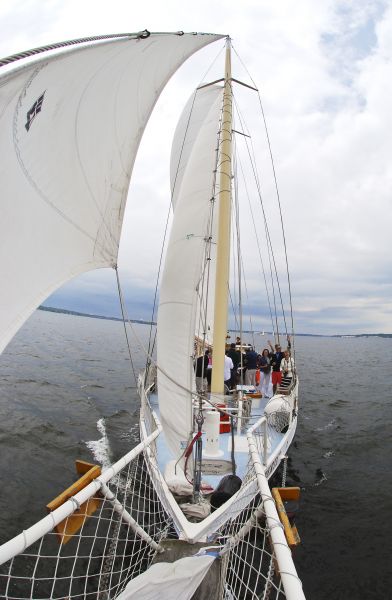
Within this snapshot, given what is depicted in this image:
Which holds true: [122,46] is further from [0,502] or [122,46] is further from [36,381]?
[36,381]

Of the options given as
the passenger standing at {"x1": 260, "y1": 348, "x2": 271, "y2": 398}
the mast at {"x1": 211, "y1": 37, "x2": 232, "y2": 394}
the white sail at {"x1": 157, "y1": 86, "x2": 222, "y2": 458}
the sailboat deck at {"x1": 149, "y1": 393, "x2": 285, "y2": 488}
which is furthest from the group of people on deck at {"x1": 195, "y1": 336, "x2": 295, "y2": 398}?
the white sail at {"x1": 157, "y1": 86, "x2": 222, "y2": 458}

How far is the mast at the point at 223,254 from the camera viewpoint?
8.12 meters

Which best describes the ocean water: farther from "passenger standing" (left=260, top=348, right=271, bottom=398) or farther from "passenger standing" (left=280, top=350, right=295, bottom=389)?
"passenger standing" (left=280, top=350, right=295, bottom=389)

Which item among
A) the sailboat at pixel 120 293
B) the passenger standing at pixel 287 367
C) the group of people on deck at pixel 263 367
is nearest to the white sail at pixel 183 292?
the sailboat at pixel 120 293

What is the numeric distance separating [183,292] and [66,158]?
358 cm

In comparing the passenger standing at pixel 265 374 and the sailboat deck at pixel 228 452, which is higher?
the passenger standing at pixel 265 374

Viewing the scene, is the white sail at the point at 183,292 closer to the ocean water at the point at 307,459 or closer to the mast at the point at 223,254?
the mast at the point at 223,254

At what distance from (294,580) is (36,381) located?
78.9 feet

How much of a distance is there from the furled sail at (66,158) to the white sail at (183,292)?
7.33 ft

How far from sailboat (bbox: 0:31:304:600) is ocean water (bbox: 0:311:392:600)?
1.42 m

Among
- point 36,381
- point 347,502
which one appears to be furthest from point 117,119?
point 36,381

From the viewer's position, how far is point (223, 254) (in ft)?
28.0

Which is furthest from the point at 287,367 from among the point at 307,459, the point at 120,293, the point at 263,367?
the point at 120,293

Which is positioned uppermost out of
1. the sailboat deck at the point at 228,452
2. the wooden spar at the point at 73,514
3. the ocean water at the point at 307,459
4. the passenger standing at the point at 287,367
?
the passenger standing at the point at 287,367
